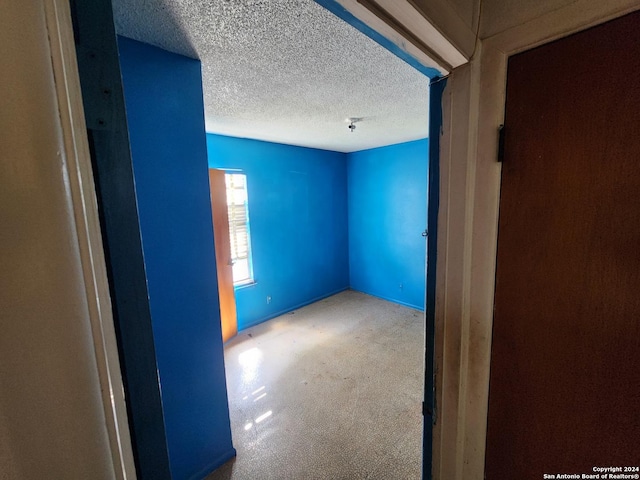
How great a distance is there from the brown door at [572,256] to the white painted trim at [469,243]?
33mm

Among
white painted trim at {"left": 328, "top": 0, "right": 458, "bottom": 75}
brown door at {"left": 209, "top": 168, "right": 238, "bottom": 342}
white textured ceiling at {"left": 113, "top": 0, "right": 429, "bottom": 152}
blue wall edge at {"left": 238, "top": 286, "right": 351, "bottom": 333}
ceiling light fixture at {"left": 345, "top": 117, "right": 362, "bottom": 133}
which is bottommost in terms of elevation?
blue wall edge at {"left": 238, "top": 286, "right": 351, "bottom": 333}

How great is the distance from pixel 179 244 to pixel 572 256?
5.08 ft

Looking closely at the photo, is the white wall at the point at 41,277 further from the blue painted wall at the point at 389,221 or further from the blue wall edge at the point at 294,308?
the blue painted wall at the point at 389,221

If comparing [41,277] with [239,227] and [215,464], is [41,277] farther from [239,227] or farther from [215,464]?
[239,227]

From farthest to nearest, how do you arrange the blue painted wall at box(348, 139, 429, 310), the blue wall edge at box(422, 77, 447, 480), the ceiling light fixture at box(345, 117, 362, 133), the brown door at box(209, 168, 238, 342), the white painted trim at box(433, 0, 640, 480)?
the blue painted wall at box(348, 139, 429, 310) < the brown door at box(209, 168, 238, 342) < the ceiling light fixture at box(345, 117, 362, 133) < the blue wall edge at box(422, 77, 447, 480) < the white painted trim at box(433, 0, 640, 480)

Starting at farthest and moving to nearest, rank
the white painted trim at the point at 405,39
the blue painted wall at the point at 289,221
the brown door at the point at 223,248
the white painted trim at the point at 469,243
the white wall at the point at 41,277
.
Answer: the blue painted wall at the point at 289,221, the brown door at the point at 223,248, the white painted trim at the point at 469,243, the white painted trim at the point at 405,39, the white wall at the point at 41,277

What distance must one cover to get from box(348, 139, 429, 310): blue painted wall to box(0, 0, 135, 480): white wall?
364 cm

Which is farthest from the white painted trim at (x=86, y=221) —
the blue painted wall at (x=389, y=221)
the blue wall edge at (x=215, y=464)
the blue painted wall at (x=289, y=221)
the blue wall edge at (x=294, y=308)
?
the blue painted wall at (x=389, y=221)

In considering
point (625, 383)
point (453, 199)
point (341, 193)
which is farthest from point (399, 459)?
point (341, 193)

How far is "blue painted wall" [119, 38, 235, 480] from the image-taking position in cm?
121

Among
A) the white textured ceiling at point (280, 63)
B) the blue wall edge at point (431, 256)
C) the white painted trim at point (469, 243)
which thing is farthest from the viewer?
the white textured ceiling at point (280, 63)

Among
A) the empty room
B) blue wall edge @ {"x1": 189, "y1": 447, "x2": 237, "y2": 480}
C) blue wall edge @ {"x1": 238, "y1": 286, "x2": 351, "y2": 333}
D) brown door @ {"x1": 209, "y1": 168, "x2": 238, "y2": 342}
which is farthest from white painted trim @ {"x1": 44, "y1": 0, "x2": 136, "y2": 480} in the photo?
blue wall edge @ {"x1": 238, "y1": 286, "x2": 351, "y2": 333}

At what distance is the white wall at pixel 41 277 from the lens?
0.19 metres

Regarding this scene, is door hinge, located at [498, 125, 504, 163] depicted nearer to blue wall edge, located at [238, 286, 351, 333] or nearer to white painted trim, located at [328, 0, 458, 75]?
white painted trim, located at [328, 0, 458, 75]
